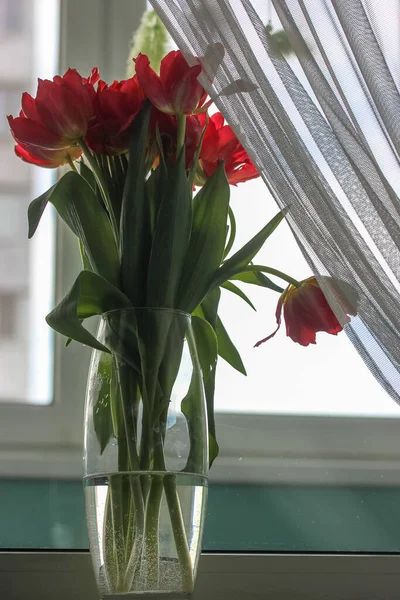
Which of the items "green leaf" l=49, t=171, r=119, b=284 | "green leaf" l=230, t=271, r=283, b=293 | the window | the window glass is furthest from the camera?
the window glass

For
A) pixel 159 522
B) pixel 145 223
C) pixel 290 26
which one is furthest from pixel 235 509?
pixel 290 26

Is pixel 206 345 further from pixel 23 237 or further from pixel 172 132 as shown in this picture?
pixel 23 237

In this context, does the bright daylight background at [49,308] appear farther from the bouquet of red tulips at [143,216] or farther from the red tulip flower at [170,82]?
the red tulip flower at [170,82]

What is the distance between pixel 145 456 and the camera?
864mm

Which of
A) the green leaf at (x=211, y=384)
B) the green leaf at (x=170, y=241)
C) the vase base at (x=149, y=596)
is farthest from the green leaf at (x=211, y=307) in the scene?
the vase base at (x=149, y=596)

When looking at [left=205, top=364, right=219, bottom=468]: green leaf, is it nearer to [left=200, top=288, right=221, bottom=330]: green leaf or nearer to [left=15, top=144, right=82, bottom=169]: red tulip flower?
[left=200, top=288, right=221, bottom=330]: green leaf

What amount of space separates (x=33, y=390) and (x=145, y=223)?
0.48 m

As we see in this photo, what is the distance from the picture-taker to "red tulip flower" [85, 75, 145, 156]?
91 centimetres

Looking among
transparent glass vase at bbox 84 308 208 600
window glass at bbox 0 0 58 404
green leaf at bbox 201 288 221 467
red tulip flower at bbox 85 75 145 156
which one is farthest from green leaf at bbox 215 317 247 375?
window glass at bbox 0 0 58 404

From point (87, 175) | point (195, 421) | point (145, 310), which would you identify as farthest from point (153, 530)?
point (87, 175)

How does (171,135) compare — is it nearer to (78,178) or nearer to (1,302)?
(78,178)

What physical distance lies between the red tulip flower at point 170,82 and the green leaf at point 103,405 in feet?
0.96

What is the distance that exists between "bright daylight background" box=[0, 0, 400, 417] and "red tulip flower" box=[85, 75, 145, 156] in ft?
1.46

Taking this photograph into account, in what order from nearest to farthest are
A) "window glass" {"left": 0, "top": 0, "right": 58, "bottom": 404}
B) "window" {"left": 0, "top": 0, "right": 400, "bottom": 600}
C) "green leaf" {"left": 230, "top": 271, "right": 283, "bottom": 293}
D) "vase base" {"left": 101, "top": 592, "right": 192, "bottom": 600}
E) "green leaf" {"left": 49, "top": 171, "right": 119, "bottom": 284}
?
"vase base" {"left": 101, "top": 592, "right": 192, "bottom": 600} → "green leaf" {"left": 49, "top": 171, "right": 119, "bottom": 284} → "green leaf" {"left": 230, "top": 271, "right": 283, "bottom": 293} → "window" {"left": 0, "top": 0, "right": 400, "bottom": 600} → "window glass" {"left": 0, "top": 0, "right": 58, "bottom": 404}
